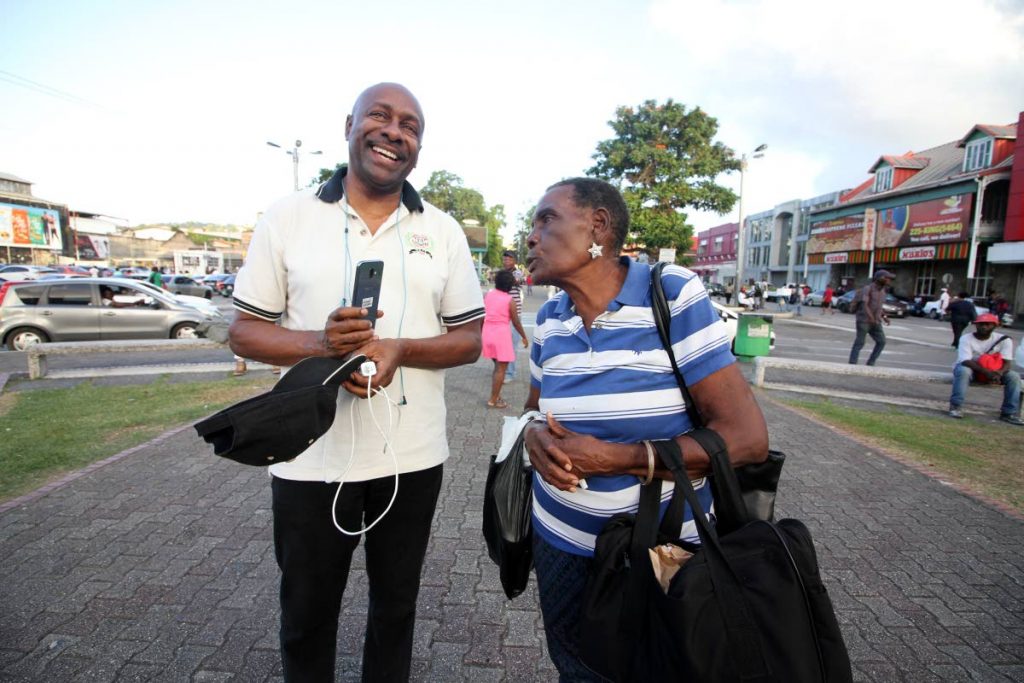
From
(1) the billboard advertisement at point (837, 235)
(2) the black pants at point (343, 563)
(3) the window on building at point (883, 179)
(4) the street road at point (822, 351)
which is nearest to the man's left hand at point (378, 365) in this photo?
(2) the black pants at point (343, 563)

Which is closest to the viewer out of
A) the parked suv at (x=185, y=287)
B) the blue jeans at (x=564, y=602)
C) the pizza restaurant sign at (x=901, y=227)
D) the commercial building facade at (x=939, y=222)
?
the blue jeans at (x=564, y=602)

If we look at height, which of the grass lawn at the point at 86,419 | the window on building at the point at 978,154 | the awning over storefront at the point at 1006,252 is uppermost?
the window on building at the point at 978,154

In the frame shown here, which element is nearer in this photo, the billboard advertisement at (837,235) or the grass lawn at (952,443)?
the grass lawn at (952,443)

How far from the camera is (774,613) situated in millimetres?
1192

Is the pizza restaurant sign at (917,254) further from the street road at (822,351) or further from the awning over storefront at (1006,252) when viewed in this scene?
the street road at (822,351)

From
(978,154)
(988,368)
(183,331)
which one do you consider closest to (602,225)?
(988,368)

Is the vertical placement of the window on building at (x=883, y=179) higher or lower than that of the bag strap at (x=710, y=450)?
higher

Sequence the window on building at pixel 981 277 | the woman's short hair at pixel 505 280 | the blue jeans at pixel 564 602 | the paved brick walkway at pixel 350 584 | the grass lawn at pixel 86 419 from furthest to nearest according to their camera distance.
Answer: the window on building at pixel 981 277 → the woman's short hair at pixel 505 280 → the grass lawn at pixel 86 419 → the paved brick walkway at pixel 350 584 → the blue jeans at pixel 564 602

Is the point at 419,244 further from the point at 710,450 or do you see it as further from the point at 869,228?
the point at 869,228

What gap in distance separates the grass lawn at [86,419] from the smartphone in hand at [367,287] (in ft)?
14.5

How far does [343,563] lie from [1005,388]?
954 cm

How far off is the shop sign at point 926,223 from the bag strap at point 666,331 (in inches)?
1416

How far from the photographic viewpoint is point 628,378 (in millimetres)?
1558

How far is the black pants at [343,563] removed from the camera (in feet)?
5.82
